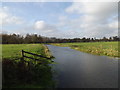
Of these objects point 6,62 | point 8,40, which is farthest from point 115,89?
point 8,40

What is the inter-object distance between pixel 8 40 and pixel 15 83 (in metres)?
94.0

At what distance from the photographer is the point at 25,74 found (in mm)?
8258

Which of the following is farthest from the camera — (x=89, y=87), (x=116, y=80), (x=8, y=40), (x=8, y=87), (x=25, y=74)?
(x=8, y=40)

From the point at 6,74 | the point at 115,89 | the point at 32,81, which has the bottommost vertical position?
the point at 115,89

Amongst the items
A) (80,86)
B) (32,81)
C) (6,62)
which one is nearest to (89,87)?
(80,86)

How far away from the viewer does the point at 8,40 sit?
295ft

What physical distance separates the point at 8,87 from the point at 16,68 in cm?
221

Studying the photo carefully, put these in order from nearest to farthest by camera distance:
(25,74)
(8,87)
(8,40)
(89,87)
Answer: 1. (8,87)
2. (89,87)
3. (25,74)
4. (8,40)

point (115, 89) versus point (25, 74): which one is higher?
point (25, 74)

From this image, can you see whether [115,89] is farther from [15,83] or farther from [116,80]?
[15,83]

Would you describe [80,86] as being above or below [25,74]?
below

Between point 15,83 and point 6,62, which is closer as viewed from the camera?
point 15,83

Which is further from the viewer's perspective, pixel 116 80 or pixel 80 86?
pixel 116 80

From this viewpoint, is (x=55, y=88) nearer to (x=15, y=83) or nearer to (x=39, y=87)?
(x=39, y=87)
